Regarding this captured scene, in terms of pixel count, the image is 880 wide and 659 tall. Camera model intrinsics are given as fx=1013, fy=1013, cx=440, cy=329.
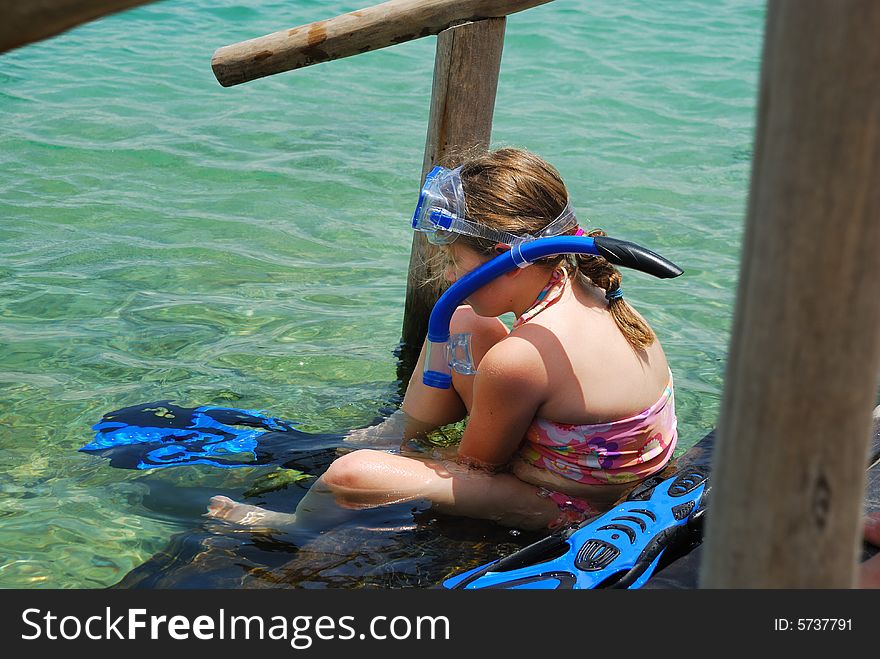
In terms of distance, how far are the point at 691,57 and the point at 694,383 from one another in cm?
941

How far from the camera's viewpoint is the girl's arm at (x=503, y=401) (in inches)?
113

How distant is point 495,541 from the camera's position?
3045mm

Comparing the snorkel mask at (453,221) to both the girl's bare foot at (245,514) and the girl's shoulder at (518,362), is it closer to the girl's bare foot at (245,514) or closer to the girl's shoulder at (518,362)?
the girl's shoulder at (518,362)

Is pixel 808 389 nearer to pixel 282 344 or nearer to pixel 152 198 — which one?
pixel 282 344

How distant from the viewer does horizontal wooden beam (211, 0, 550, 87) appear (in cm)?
370

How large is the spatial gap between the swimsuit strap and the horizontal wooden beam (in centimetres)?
128

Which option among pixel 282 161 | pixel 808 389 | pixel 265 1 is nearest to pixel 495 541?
pixel 808 389

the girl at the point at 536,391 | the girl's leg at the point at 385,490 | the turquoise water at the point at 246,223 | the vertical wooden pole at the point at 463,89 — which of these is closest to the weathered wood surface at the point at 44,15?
the girl at the point at 536,391

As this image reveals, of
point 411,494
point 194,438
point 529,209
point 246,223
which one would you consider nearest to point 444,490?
point 411,494

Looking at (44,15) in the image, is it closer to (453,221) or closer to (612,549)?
(453,221)

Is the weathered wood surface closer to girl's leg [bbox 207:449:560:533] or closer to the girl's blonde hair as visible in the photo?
A: the girl's blonde hair

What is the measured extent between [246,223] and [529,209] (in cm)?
438

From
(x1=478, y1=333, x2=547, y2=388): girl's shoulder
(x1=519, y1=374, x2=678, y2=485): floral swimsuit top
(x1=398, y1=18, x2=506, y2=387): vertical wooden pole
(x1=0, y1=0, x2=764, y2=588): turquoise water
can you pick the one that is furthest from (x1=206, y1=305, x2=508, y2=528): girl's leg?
(x1=398, y1=18, x2=506, y2=387): vertical wooden pole

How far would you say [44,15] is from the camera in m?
1.35
